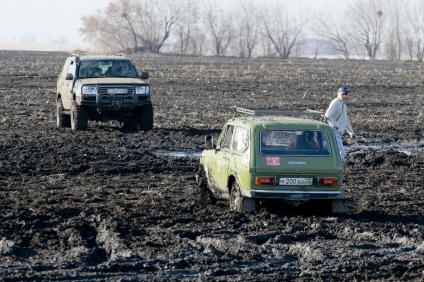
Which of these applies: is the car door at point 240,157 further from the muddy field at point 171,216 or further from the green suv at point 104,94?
the green suv at point 104,94

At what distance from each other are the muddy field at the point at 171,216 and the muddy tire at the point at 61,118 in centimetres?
22

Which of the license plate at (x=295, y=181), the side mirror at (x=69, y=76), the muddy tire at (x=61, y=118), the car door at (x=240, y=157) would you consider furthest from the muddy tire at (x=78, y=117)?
the license plate at (x=295, y=181)

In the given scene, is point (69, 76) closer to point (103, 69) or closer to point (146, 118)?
point (103, 69)

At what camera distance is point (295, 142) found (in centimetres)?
1455

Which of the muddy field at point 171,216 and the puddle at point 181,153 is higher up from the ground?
the muddy field at point 171,216

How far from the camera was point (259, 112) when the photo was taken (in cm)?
1554

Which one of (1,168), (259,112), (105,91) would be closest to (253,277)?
(259,112)

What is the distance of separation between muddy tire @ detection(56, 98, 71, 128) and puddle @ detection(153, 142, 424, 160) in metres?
5.53

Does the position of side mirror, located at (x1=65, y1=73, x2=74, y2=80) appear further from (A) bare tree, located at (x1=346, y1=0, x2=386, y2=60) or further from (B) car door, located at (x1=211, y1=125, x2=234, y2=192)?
(A) bare tree, located at (x1=346, y1=0, x2=386, y2=60)

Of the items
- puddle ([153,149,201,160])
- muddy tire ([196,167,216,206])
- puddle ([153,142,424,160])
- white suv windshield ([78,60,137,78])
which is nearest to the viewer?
muddy tire ([196,167,216,206])

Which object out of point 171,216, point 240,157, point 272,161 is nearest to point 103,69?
point 171,216

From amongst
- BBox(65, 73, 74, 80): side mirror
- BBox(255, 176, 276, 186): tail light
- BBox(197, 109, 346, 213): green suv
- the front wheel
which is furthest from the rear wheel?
BBox(65, 73, 74, 80): side mirror

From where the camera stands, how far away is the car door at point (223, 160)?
49.3ft

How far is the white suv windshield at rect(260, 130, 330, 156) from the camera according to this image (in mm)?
14422
